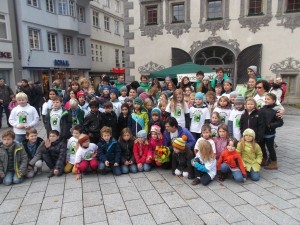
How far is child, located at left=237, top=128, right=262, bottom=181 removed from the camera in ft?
14.0

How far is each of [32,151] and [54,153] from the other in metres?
0.45

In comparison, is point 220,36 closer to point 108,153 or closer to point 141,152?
point 141,152

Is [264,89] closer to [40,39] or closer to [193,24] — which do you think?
[193,24]

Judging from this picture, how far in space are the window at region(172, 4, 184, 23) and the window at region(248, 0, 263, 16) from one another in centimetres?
354

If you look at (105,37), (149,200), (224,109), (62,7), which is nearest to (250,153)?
(224,109)

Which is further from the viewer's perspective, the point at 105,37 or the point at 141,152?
the point at 105,37

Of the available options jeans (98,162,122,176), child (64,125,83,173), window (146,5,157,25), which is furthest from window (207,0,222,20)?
jeans (98,162,122,176)

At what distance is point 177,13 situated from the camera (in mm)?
13656

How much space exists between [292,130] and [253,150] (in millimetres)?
4753

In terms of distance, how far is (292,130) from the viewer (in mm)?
8070

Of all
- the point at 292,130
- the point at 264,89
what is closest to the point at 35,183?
the point at 264,89

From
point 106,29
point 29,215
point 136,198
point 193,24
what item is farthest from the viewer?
point 106,29

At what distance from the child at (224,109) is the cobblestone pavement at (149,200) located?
4.10ft

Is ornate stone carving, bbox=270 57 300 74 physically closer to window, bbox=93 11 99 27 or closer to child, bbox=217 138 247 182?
child, bbox=217 138 247 182
